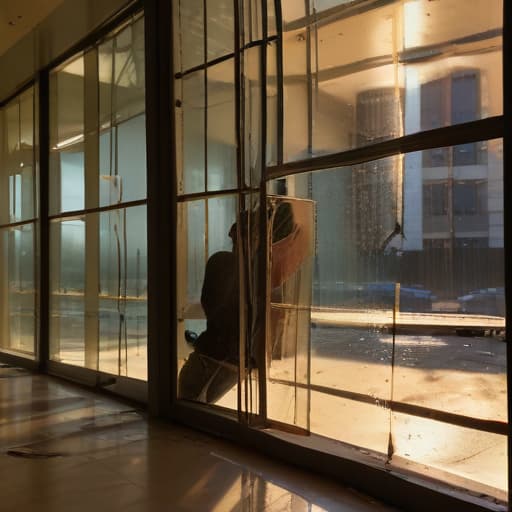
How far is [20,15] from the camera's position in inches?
168

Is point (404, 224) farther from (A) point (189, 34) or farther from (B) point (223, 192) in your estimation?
(A) point (189, 34)

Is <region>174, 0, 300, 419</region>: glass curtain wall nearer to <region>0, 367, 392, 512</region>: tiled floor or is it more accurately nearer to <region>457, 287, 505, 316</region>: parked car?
<region>0, 367, 392, 512</region>: tiled floor

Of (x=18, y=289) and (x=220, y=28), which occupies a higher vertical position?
(x=220, y=28)

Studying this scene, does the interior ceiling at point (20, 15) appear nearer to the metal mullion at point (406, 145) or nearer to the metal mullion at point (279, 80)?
the metal mullion at point (279, 80)

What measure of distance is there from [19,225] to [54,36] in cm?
232

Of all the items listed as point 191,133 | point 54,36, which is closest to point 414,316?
point 191,133

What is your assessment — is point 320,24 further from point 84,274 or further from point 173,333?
point 84,274

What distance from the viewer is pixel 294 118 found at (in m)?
3.00

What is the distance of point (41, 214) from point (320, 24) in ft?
12.7

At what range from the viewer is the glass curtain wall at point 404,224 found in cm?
227

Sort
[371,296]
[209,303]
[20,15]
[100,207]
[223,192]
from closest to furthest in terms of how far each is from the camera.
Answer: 1. [371,296]
2. [223,192]
3. [209,303]
4. [20,15]
5. [100,207]

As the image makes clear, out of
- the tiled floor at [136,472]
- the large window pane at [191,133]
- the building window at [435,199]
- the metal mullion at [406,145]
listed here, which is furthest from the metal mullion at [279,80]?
the tiled floor at [136,472]

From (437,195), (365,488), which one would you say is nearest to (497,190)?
(437,195)

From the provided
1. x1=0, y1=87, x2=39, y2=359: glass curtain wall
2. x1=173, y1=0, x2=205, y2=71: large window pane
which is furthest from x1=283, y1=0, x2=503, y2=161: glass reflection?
x1=0, y1=87, x2=39, y2=359: glass curtain wall
